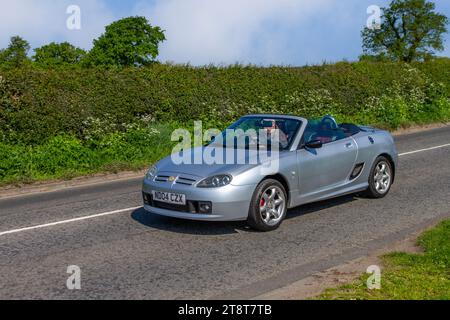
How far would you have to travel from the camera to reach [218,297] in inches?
226

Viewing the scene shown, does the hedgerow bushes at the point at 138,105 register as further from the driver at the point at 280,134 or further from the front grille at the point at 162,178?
the driver at the point at 280,134

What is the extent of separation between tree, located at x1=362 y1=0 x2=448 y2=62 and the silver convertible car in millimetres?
59201

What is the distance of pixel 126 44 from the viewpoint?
2295 inches

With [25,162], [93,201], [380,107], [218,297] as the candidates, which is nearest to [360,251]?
[218,297]

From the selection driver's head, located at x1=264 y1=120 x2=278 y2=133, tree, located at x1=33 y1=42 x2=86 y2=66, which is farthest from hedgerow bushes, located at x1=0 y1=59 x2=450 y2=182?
tree, located at x1=33 y1=42 x2=86 y2=66

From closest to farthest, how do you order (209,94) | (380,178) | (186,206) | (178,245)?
(178,245) → (186,206) → (380,178) → (209,94)

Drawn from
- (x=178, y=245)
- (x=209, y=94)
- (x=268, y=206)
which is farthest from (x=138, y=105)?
(x=178, y=245)

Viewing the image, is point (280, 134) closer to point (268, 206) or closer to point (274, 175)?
point (274, 175)

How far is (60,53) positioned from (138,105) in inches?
1950

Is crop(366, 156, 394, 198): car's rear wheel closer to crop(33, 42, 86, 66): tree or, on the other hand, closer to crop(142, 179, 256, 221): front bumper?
crop(142, 179, 256, 221): front bumper

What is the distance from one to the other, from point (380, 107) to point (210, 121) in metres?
8.50

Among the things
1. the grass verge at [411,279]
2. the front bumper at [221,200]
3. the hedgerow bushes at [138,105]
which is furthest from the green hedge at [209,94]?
the grass verge at [411,279]

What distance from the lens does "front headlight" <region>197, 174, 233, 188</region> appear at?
25.6 feet
